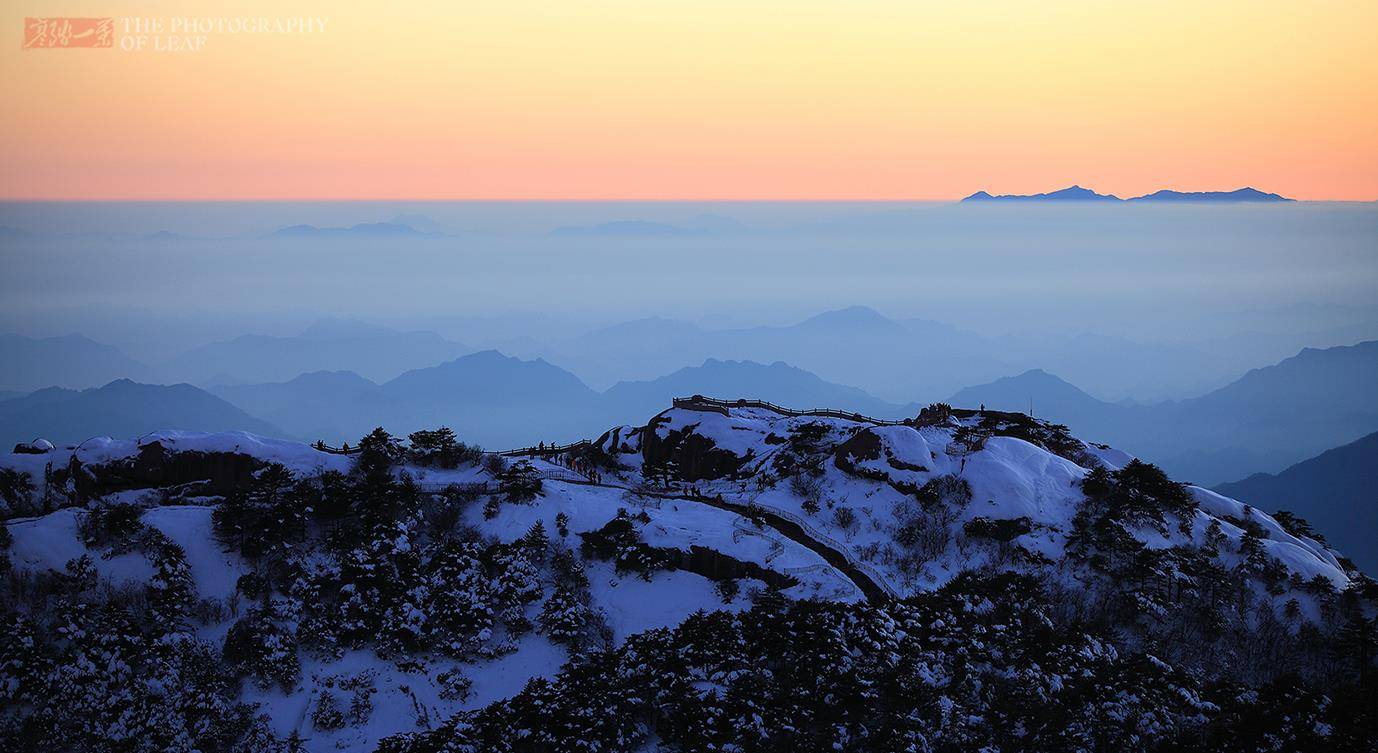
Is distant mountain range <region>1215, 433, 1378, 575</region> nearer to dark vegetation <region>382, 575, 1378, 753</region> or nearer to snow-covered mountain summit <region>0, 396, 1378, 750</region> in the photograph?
snow-covered mountain summit <region>0, 396, 1378, 750</region>

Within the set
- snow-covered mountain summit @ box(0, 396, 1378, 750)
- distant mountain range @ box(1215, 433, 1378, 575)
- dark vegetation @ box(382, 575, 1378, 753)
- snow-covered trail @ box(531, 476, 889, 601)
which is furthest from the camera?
distant mountain range @ box(1215, 433, 1378, 575)

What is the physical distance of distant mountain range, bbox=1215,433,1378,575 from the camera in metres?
184

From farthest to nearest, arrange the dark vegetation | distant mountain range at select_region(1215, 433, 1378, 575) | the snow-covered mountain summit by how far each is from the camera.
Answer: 1. distant mountain range at select_region(1215, 433, 1378, 575)
2. the snow-covered mountain summit
3. the dark vegetation

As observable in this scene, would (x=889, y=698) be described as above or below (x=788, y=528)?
below

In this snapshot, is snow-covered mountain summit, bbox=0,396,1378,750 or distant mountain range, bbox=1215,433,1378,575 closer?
snow-covered mountain summit, bbox=0,396,1378,750

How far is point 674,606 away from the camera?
165ft

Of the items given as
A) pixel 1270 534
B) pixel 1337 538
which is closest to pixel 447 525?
pixel 1270 534

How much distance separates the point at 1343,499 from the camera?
625 feet

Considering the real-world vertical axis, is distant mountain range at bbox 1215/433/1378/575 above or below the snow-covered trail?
below

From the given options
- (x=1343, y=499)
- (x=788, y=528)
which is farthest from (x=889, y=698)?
(x=1343, y=499)

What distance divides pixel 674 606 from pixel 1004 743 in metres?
19.0

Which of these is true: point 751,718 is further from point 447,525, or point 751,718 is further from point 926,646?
point 447,525

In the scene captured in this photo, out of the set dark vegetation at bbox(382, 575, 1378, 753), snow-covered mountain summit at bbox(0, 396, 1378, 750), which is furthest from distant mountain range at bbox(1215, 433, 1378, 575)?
dark vegetation at bbox(382, 575, 1378, 753)

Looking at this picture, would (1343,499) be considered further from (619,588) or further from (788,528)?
(619,588)
